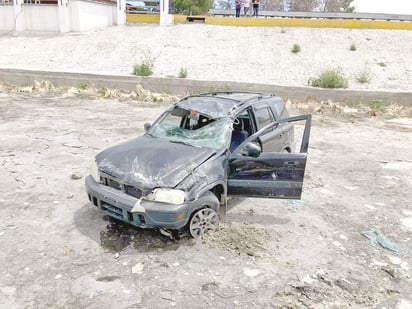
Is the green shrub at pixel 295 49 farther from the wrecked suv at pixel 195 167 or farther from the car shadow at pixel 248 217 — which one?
the car shadow at pixel 248 217

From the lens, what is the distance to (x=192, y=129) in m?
5.09

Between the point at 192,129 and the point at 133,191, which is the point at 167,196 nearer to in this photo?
the point at 133,191

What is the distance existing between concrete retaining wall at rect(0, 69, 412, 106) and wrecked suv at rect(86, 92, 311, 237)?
8119 millimetres

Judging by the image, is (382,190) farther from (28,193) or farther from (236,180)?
(28,193)

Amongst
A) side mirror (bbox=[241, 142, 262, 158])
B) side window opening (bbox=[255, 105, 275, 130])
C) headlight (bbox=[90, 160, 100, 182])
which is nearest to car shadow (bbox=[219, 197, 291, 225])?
side mirror (bbox=[241, 142, 262, 158])

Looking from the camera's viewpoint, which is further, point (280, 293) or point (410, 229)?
point (410, 229)

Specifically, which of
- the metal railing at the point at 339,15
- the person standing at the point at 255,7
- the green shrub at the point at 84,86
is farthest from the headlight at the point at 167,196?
the metal railing at the point at 339,15

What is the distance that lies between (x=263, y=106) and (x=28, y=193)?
12.8ft

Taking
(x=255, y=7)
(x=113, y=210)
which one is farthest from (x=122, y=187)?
(x=255, y=7)

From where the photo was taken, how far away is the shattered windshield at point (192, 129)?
4688mm

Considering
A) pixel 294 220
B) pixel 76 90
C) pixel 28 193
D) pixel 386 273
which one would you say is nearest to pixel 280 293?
pixel 386 273

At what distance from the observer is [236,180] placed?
14.8 feet

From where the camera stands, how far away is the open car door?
4453 mm

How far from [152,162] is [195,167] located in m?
0.51
